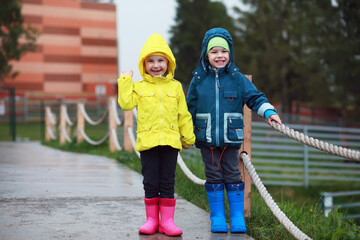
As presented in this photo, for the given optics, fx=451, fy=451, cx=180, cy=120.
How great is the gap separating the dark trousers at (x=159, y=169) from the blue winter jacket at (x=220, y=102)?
0.26 metres

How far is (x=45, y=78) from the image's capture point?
4272 cm

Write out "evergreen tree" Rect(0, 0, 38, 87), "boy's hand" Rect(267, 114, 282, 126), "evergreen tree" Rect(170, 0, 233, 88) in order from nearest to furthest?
"boy's hand" Rect(267, 114, 282, 126) → "evergreen tree" Rect(0, 0, 38, 87) → "evergreen tree" Rect(170, 0, 233, 88)

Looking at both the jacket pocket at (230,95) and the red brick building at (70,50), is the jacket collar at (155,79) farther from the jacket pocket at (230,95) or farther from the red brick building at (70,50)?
the red brick building at (70,50)

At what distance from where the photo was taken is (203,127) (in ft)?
10.7

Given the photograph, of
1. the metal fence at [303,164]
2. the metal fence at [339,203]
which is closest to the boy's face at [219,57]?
the metal fence at [339,203]

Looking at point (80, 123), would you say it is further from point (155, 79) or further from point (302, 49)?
point (302, 49)

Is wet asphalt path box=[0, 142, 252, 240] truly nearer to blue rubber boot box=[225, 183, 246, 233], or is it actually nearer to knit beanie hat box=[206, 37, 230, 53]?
blue rubber boot box=[225, 183, 246, 233]

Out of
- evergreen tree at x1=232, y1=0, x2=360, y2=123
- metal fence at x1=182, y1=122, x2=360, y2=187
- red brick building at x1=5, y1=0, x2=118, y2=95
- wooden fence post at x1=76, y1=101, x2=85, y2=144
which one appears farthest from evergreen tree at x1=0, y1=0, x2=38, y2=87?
metal fence at x1=182, y1=122, x2=360, y2=187

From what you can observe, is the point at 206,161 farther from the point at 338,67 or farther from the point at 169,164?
the point at 338,67

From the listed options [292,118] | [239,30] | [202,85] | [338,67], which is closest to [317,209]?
[202,85]

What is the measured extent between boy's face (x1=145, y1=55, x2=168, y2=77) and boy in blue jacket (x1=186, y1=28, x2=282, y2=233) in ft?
0.87

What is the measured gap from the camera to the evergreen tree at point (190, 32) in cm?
3762

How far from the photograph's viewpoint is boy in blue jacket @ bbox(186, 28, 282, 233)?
127 inches

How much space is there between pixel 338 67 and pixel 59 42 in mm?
34366
